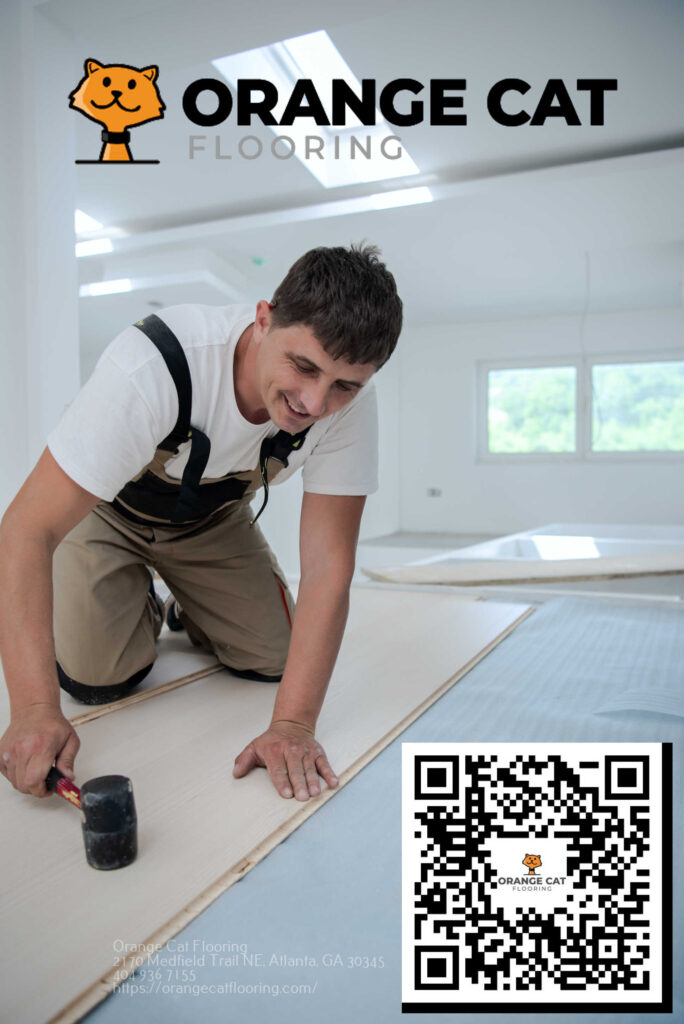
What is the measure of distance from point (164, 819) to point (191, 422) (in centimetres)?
69

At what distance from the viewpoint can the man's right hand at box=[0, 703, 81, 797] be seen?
109cm

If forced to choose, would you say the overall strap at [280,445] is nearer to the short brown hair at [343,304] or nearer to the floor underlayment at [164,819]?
the short brown hair at [343,304]

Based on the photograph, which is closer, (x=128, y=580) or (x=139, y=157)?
(x=128, y=580)

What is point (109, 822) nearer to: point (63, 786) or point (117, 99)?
point (63, 786)

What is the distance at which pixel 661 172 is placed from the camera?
4.09 meters

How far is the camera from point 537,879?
2.73ft

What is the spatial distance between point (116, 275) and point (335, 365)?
5.33m

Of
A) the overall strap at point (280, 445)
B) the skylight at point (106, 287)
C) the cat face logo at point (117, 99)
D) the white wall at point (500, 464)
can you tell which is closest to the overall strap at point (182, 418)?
the overall strap at point (280, 445)

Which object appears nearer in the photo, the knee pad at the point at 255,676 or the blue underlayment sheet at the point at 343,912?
the blue underlayment sheet at the point at 343,912

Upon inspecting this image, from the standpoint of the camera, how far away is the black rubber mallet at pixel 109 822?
938 millimetres

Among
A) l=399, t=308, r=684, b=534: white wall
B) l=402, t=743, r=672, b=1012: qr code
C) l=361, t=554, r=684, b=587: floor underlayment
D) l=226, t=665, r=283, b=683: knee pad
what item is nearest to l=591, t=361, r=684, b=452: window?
l=399, t=308, r=684, b=534: white wall

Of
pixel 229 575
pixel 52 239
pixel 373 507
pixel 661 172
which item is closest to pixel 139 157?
pixel 52 239

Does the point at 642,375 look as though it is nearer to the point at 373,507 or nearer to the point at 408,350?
the point at 408,350

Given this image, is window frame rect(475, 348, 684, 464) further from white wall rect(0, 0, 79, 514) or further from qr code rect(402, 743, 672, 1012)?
qr code rect(402, 743, 672, 1012)
